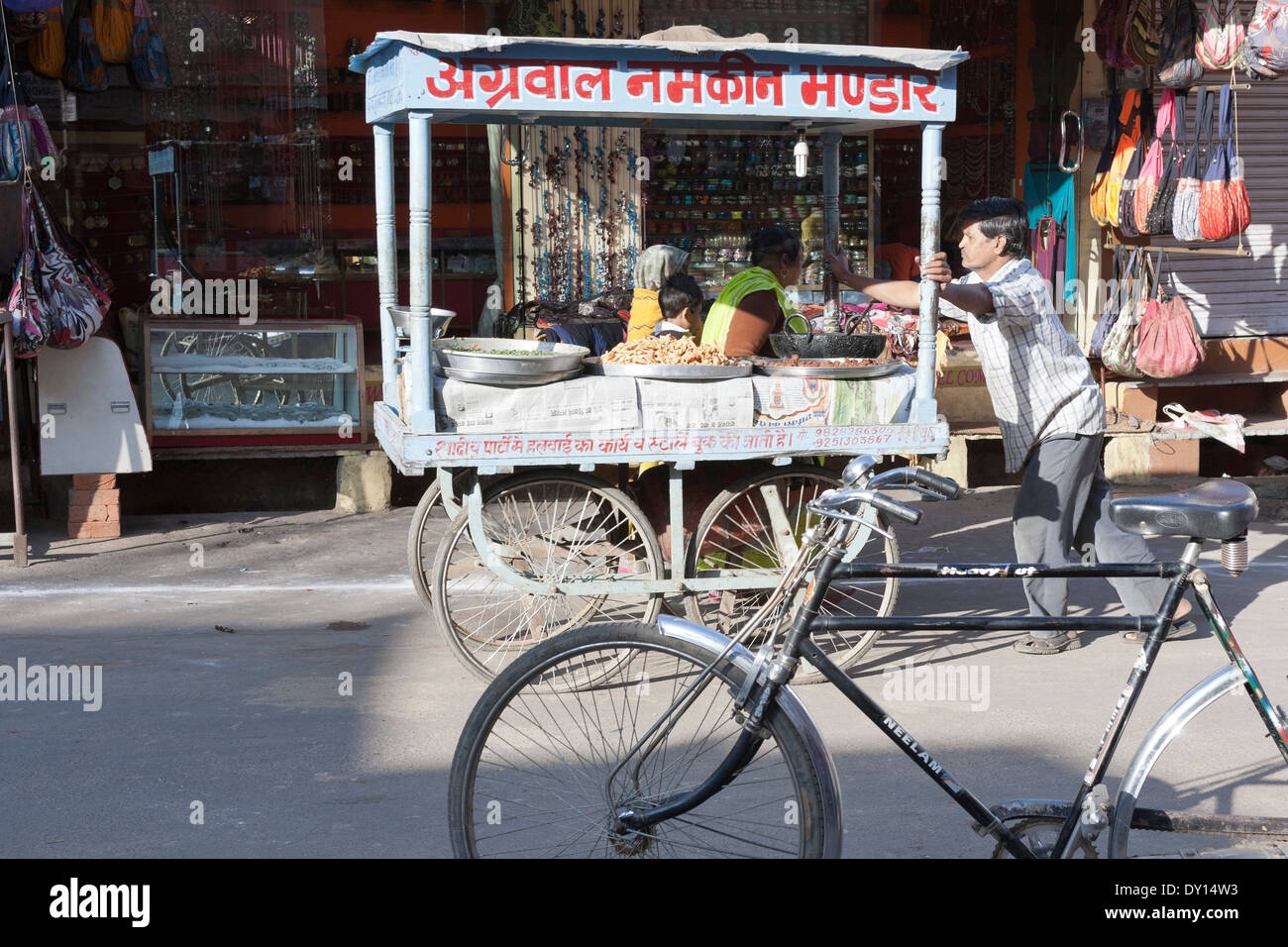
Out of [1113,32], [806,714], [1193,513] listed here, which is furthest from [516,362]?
[1113,32]

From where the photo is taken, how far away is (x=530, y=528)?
583 cm

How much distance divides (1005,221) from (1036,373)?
63cm

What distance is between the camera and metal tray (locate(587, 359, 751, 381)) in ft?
17.4

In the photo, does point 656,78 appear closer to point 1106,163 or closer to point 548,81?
point 548,81

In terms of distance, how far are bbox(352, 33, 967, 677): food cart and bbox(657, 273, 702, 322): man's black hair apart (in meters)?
1.13

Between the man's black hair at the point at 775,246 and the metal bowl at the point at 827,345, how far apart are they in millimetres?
557

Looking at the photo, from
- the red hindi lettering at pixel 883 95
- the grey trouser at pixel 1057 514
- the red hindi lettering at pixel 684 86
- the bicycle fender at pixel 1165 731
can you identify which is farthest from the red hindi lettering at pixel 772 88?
the bicycle fender at pixel 1165 731

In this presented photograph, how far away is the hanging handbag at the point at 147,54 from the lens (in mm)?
8836

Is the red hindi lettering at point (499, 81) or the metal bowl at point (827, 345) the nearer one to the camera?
the red hindi lettering at point (499, 81)

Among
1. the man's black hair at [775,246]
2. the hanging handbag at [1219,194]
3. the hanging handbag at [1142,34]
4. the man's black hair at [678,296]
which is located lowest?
the man's black hair at [678,296]

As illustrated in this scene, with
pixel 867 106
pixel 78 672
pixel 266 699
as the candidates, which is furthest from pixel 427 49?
pixel 78 672

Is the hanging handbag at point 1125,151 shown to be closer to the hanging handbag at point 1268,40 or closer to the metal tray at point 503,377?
the hanging handbag at point 1268,40

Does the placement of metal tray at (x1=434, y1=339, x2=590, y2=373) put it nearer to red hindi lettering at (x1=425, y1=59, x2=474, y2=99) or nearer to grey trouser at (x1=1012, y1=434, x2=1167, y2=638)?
red hindi lettering at (x1=425, y1=59, x2=474, y2=99)
